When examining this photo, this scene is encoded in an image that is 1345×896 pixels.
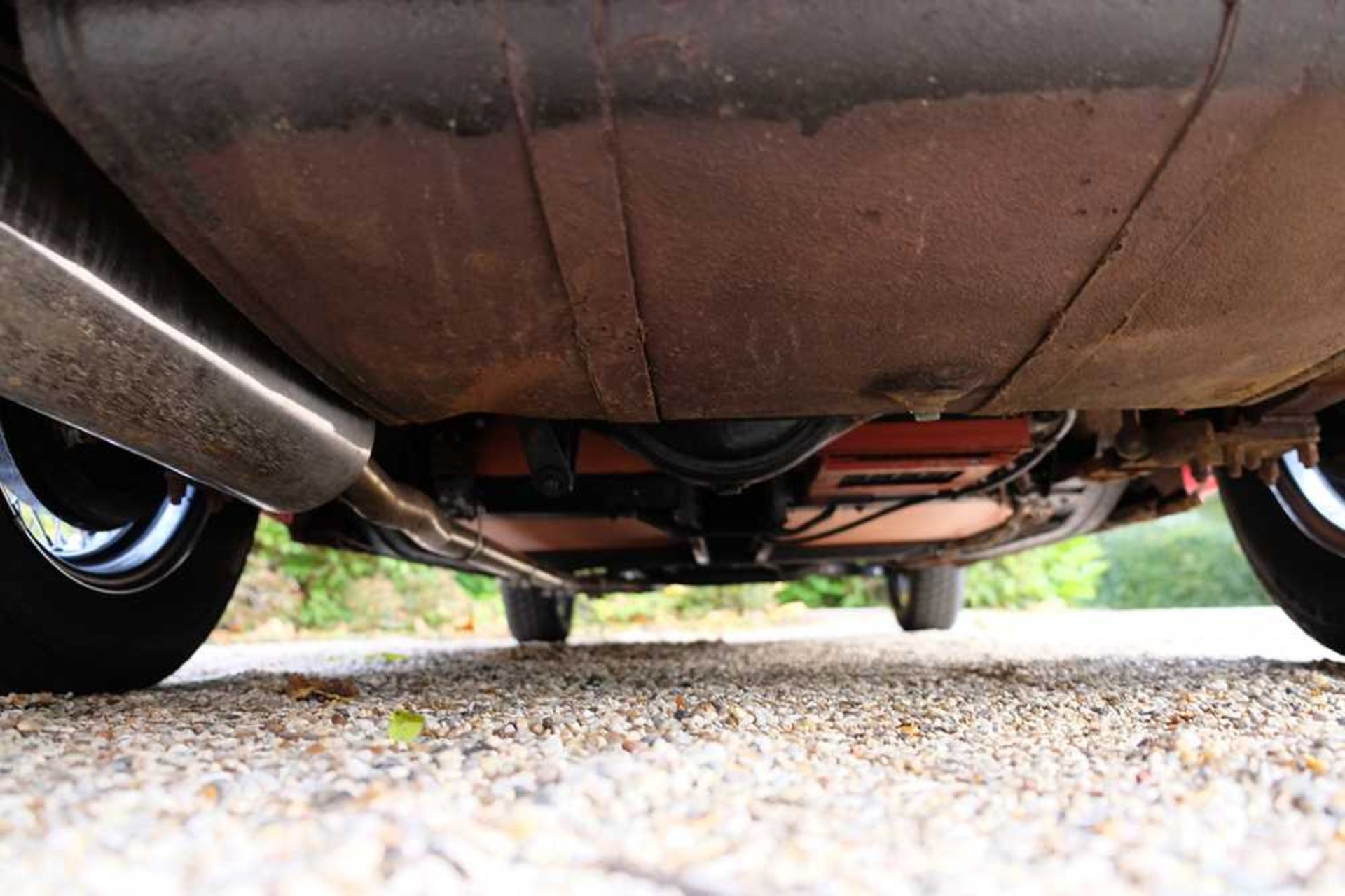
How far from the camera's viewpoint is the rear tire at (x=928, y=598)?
4827mm

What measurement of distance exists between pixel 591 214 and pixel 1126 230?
0.50 m

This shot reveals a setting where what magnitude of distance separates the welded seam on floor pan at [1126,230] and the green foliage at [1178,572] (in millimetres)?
10325

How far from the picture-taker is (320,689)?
169cm

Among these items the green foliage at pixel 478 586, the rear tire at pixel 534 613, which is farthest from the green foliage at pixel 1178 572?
the rear tire at pixel 534 613

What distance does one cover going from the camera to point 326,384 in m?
1.21

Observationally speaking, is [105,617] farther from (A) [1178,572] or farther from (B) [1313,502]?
(A) [1178,572]

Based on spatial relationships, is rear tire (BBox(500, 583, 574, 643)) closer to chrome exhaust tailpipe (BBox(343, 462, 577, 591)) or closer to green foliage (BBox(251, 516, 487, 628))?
chrome exhaust tailpipe (BBox(343, 462, 577, 591))

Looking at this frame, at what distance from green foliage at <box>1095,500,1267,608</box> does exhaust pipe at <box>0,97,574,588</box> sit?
10.7m

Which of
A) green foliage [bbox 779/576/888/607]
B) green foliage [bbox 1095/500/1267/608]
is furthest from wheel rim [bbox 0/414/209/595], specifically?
green foliage [bbox 1095/500/1267/608]

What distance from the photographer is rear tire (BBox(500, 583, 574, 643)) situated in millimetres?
4586

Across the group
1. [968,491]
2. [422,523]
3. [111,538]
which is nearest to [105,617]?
[111,538]

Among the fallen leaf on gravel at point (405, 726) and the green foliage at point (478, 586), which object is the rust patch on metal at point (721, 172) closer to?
the fallen leaf on gravel at point (405, 726)

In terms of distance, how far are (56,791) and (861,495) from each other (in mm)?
1705

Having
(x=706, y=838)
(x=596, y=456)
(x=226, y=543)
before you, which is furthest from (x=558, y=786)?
(x=226, y=543)
